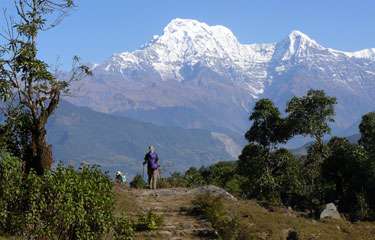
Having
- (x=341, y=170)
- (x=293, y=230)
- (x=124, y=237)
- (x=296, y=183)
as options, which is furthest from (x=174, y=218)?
(x=296, y=183)

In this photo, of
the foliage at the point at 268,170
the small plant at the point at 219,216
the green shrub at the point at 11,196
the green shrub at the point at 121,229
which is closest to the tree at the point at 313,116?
the foliage at the point at 268,170

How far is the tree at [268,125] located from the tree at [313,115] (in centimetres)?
93

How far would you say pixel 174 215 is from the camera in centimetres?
2136

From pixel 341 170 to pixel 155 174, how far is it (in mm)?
18491

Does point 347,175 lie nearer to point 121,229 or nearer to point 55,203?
point 121,229

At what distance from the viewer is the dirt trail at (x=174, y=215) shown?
1884 centimetres

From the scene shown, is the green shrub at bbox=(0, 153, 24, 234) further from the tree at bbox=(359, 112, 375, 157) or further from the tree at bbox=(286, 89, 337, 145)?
the tree at bbox=(359, 112, 375, 157)

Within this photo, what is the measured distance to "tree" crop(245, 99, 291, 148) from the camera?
52.7 meters

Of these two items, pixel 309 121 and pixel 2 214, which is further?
pixel 309 121

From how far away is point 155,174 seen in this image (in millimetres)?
29578

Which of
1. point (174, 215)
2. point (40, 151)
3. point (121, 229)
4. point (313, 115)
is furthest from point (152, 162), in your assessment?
point (313, 115)

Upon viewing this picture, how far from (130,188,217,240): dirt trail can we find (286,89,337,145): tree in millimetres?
27631

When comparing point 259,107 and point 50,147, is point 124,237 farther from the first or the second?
point 259,107

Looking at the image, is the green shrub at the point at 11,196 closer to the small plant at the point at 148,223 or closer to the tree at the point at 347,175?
the small plant at the point at 148,223
